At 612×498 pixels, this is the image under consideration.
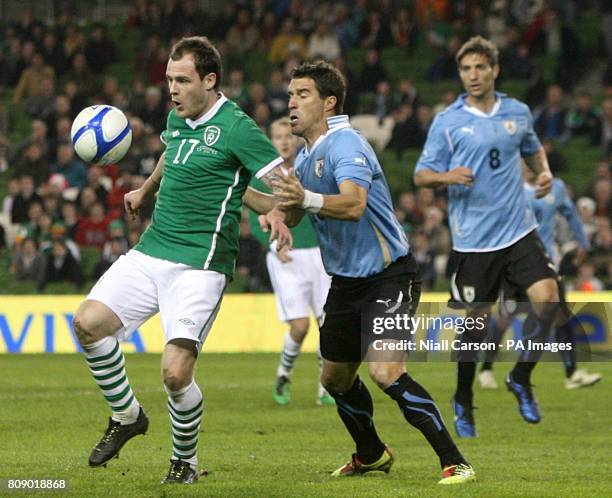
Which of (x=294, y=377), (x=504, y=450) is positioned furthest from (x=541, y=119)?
(x=504, y=450)

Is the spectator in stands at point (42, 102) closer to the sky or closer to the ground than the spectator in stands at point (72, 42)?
closer to the ground

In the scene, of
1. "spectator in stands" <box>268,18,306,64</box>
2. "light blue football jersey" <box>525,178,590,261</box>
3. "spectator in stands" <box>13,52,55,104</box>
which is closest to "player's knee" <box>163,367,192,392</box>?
"light blue football jersey" <box>525,178,590,261</box>

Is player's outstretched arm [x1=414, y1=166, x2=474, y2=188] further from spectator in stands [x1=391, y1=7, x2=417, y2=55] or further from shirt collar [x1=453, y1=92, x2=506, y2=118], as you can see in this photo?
spectator in stands [x1=391, y1=7, x2=417, y2=55]

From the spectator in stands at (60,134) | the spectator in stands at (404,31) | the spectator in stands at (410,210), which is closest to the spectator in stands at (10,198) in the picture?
the spectator in stands at (60,134)

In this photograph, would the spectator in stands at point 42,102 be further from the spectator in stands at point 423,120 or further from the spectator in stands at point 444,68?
the spectator in stands at point 444,68

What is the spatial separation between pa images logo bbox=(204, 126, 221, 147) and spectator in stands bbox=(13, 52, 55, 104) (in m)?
19.0

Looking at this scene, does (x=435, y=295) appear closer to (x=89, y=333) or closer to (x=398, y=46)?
(x=398, y=46)

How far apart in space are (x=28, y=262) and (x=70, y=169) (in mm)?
3289

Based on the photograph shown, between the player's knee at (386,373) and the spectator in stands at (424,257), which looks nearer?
the player's knee at (386,373)

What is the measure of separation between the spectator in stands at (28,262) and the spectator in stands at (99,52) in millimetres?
7976

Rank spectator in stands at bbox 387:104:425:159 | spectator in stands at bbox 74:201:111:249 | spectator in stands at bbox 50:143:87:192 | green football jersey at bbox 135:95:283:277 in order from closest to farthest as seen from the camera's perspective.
A: green football jersey at bbox 135:95:283:277
spectator in stands at bbox 74:201:111:249
spectator in stands at bbox 50:143:87:192
spectator in stands at bbox 387:104:425:159

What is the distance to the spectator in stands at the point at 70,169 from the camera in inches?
872

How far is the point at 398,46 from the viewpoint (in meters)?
26.4

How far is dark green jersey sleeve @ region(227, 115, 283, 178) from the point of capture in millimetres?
7383
